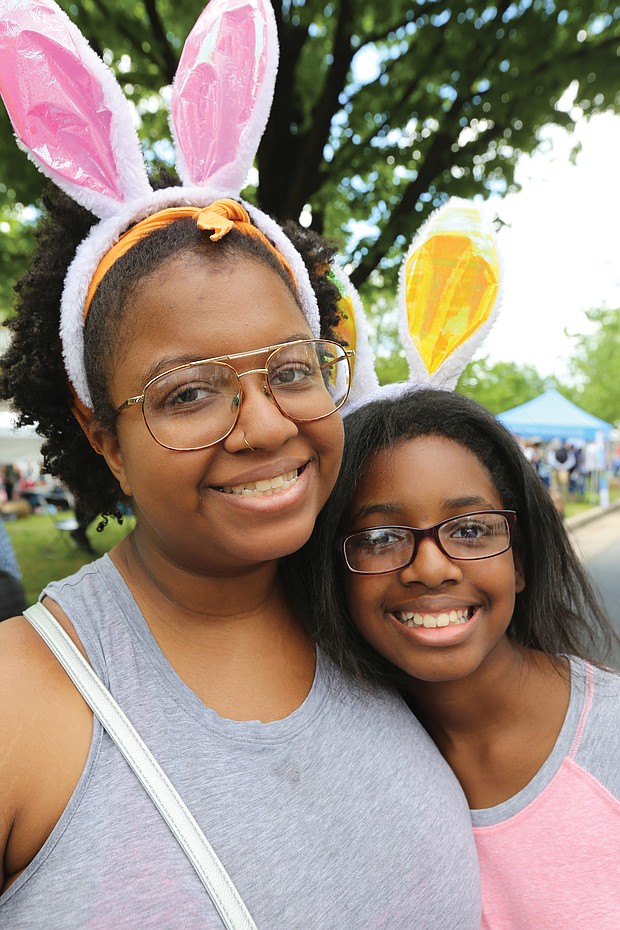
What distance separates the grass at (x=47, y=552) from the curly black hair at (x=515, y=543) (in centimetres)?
544

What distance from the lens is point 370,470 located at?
67.9 inches

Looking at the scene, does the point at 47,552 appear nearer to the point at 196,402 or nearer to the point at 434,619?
the point at 434,619

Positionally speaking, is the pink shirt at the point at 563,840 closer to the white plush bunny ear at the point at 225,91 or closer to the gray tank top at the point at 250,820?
the gray tank top at the point at 250,820

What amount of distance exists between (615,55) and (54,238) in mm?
5653

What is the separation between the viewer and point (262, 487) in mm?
1266

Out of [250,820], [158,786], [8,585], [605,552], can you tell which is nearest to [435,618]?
[250,820]

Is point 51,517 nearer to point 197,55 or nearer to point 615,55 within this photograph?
point 615,55

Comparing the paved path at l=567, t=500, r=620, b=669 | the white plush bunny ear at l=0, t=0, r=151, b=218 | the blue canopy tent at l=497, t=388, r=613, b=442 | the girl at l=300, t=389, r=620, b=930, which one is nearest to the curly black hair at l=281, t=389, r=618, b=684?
the girl at l=300, t=389, r=620, b=930

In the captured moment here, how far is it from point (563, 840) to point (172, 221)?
5.03ft

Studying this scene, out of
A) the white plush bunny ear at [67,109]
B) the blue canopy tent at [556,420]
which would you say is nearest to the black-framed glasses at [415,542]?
the white plush bunny ear at [67,109]

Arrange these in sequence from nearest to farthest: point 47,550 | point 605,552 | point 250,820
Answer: point 250,820
point 605,552
point 47,550

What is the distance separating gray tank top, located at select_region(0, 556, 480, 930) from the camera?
3.31 ft

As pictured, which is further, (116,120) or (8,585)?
(8,585)

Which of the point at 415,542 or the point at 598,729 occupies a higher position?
the point at 415,542
